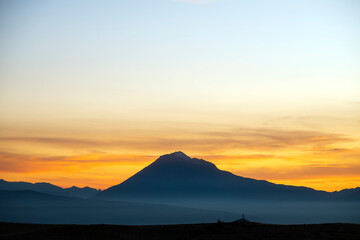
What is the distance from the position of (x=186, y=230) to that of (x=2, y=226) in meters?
35.7

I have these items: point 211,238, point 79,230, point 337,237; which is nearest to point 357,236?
point 337,237

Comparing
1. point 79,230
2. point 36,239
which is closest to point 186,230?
point 79,230

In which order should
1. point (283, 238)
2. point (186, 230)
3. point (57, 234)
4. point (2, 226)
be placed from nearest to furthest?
point (283, 238)
point (57, 234)
point (186, 230)
point (2, 226)

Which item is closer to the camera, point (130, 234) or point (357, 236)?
point (357, 236)

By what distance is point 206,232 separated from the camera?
A: 72.4 meters

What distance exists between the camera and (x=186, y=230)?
78125mm

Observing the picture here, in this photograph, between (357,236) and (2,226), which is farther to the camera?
(2,226)

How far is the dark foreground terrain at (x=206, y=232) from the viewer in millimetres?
68688

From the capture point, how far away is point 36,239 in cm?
7025

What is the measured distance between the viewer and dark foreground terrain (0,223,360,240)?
225 feet

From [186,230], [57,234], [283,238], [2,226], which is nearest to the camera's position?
[283,238]

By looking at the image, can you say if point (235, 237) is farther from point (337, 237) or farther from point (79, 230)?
point (79, 230)

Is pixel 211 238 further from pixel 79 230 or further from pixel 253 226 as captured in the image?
pixel 79 230

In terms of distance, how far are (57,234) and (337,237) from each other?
39.3 metres
